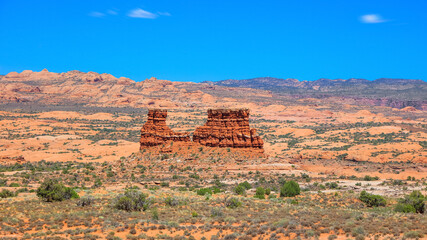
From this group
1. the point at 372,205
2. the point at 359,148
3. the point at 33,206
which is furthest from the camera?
the point at 359,148

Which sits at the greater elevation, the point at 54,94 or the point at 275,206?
the point at 54,94

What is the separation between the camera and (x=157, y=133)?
3781cm

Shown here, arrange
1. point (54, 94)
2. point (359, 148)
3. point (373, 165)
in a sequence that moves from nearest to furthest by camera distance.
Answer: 1. point (373, 165)
2. point (359, 148)
3. point (54, 94)

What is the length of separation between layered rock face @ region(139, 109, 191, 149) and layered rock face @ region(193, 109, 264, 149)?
2.99 m

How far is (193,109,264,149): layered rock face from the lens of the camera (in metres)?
36.2

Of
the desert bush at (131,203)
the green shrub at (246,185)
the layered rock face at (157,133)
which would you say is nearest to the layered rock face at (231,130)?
the layered rock face at (157,133)

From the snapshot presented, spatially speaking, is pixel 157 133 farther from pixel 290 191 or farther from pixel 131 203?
pixel 131 203

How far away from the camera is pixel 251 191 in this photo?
26391mm

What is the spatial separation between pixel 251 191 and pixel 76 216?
13477 millimetres

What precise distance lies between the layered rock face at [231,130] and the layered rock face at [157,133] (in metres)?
2.99

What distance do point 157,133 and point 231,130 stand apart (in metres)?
7.39

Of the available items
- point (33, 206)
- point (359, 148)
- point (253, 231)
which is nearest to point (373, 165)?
point (359, 148)

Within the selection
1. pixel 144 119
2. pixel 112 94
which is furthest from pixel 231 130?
pixel 112 94

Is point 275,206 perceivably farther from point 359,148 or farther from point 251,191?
point 359,148
